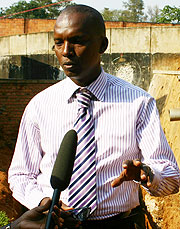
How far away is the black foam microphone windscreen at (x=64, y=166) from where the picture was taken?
1147 millimetres

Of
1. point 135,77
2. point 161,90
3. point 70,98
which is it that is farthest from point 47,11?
point 70,98

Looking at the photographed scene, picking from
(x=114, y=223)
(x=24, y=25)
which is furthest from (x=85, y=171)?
(x=24, y=25)

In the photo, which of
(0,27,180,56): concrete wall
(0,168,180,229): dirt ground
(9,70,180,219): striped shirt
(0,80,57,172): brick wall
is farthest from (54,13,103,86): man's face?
(0,80,57,172): brick wall

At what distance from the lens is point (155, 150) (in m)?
1.60

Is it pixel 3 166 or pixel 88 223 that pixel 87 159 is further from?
pixel 3 166

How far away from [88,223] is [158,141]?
1.50 ft

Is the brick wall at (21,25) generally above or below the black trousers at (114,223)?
above

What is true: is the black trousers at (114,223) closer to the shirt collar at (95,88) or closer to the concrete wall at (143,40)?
the shirt collar at (95,88)

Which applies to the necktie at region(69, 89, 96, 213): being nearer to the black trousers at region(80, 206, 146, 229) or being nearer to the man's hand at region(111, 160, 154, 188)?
the black trousers at region(80, 206, 146, 229)

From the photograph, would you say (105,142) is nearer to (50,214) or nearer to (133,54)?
(50,214)

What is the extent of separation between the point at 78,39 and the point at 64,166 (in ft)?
2.17

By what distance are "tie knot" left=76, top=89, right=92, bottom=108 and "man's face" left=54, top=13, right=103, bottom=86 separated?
0.09 m

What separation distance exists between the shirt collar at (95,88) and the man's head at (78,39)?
6 cm

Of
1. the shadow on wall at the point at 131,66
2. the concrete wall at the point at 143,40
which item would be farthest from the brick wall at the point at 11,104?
the concrete wall at the point at 143,40
